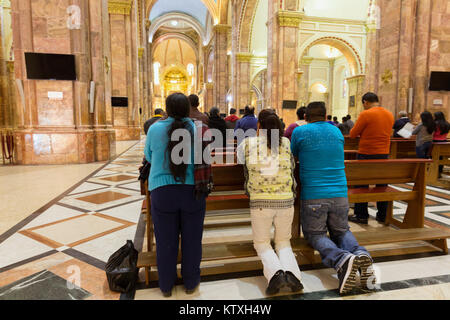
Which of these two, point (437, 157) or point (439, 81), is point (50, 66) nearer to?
point (437, 157)

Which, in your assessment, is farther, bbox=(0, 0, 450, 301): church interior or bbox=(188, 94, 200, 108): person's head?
bbox=(188, 94, 200, 108): person's head

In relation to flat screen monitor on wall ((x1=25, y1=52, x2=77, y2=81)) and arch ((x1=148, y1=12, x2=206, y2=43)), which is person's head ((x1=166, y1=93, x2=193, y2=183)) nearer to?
flat screen monitor on wall ((x1=25, y1=52, x2=77, y2=81))

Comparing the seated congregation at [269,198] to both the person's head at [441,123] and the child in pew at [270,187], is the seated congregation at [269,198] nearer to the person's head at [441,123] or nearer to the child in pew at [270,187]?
the child in pew at [270,187]

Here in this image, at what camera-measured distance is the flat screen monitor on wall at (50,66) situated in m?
8.09

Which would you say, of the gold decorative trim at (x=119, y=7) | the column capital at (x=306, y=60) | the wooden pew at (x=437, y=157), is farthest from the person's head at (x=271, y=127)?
the column capital at (x=306, y=60)

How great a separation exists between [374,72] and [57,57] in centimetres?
953

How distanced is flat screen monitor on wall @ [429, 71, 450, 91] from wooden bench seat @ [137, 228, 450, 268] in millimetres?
7436

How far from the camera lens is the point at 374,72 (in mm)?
9500

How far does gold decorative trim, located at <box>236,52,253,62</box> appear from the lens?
71.2 feet

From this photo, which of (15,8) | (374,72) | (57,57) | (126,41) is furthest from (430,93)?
(126,41)

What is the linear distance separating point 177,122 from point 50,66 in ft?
26.1

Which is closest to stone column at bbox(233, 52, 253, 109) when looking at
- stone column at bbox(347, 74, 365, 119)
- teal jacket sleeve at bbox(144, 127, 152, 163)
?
stone column at bbox(347, 74, 365, 119)

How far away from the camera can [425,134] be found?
6.71 m

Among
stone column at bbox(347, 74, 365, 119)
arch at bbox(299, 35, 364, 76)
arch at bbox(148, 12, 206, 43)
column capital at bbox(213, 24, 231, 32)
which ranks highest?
arch at bbox(148, 12, 206, 43)
